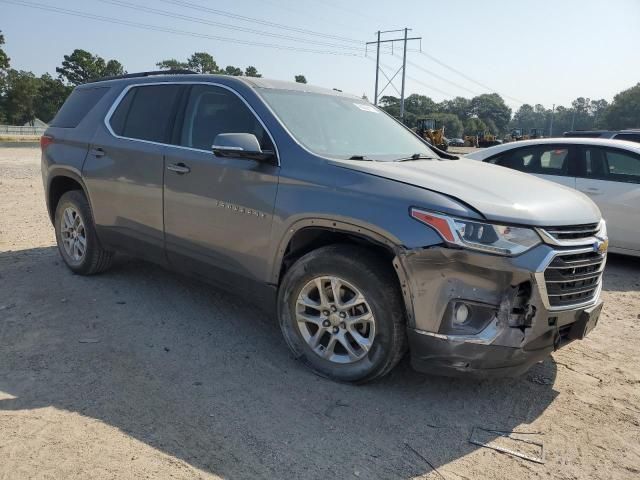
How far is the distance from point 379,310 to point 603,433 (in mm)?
1422

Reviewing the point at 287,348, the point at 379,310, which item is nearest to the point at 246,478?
the point at 379,310

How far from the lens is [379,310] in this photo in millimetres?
3164

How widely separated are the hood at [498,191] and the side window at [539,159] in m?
3.54

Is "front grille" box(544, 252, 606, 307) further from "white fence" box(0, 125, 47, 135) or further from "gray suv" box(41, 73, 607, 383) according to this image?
"white fence" box(0, 125, 47, 135)

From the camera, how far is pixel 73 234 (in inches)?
215

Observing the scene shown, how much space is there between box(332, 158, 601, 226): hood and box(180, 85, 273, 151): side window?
0.93 m

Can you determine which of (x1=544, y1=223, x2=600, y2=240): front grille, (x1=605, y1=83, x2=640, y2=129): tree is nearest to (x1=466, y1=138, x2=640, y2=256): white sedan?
(x1=544, y1=223, x2=600, y2=240): front grille

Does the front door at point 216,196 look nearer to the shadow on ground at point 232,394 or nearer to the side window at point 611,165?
the shadow on ground at point 232,394

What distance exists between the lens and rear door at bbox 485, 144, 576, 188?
6.94 m

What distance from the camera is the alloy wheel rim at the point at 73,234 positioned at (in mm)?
5349

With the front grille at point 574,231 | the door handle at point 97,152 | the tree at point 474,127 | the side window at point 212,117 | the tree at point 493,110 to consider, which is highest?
the tree at point 493,110

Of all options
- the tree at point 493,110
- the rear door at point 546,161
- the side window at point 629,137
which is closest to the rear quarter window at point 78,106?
the rear door at point 546,161

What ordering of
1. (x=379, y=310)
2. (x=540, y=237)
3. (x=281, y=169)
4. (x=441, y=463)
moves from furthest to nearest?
1. (x=281, y=169)
2. (x=379, y=310)
3. (x=540, y=237)
4. (x=441, y=463)

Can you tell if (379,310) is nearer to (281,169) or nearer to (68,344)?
(281,169)
